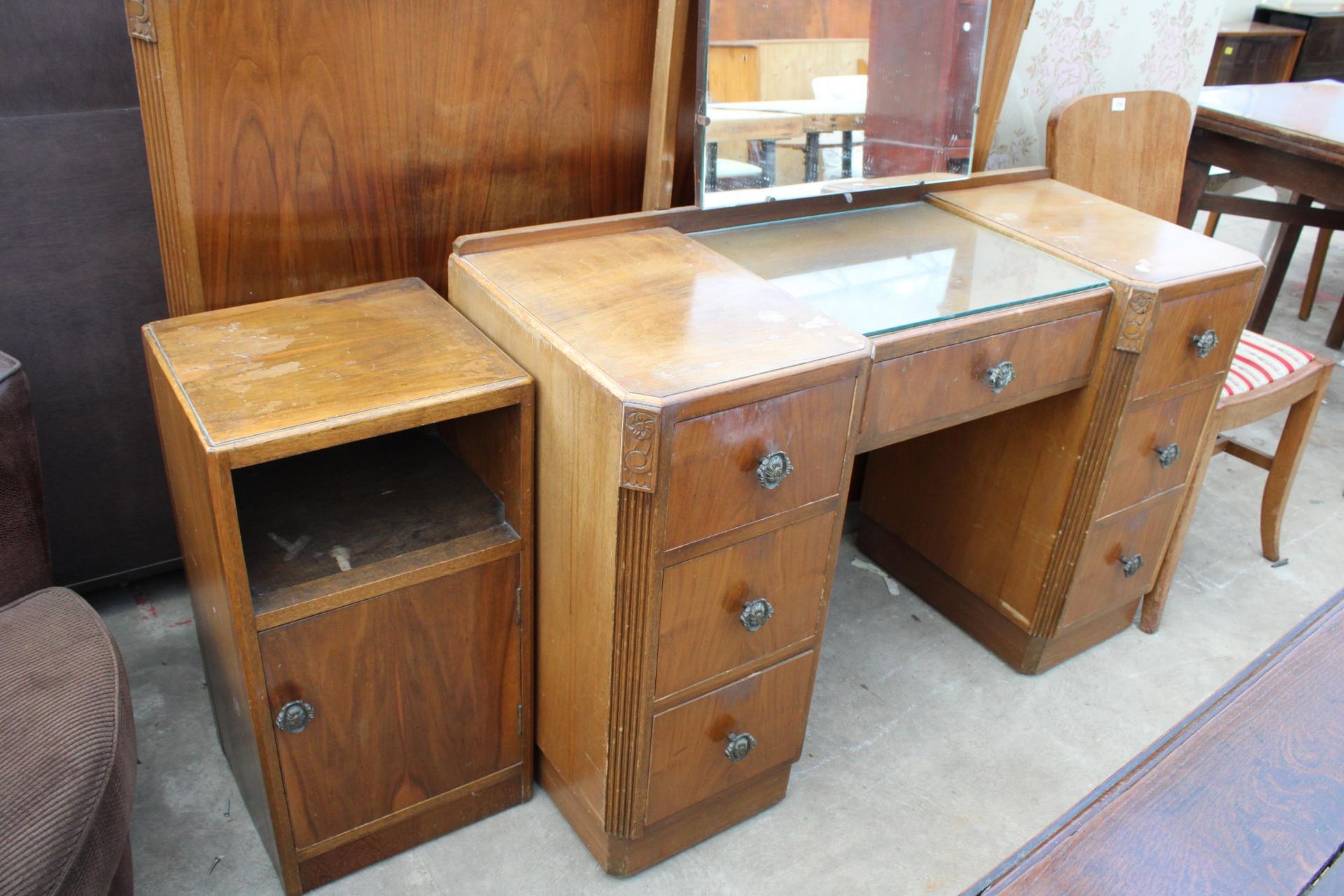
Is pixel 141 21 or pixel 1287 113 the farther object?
pixel 1287 113

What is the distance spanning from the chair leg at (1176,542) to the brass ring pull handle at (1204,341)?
207 millimetres

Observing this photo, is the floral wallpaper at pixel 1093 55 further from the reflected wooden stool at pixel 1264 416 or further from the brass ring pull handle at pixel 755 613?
the brass ring pull handle at pixel 755 613

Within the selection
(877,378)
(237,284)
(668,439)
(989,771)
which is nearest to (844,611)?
(989,771)

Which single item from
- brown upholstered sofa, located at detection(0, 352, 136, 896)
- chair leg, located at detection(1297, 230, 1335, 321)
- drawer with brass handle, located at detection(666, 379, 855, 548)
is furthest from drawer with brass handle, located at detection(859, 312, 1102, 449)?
chair leg, located at detection(1297, 230, 1335, 321)

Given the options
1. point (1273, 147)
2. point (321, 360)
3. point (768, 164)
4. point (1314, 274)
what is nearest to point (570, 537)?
point (321, 360)

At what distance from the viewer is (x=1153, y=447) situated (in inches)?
63.9

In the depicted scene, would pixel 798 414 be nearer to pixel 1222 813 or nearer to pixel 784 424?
pixel 784 424

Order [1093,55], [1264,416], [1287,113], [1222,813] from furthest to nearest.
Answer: [1287,113]
[1093,55]
[1264,416]
[1222,813]

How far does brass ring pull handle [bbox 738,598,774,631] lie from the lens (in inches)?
47.6

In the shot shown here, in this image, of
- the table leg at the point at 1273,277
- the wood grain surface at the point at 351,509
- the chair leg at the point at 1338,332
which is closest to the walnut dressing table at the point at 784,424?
the wood grain surface at the point at 351,509

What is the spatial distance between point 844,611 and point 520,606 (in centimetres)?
82

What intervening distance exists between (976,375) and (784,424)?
37 centimetres

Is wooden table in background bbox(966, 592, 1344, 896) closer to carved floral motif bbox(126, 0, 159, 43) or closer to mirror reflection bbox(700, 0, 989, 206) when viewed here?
mirror reflection bbox(700, 0, 989, 206)

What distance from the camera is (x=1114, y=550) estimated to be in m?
1.70
